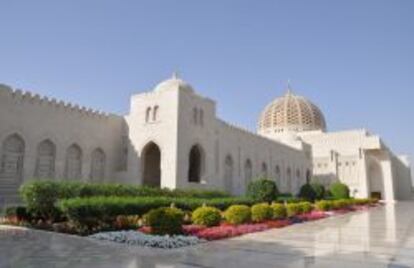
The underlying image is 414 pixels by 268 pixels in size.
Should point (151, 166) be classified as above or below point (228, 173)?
above

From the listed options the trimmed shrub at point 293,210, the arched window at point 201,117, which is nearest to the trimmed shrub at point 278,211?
the trimmed shrub at point 293,210

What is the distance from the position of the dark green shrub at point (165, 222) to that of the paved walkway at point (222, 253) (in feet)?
4.24

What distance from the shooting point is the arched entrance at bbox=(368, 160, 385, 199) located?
169 feet

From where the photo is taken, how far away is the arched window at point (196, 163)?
25391mm

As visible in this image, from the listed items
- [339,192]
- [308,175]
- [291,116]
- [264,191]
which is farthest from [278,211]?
[291,116]

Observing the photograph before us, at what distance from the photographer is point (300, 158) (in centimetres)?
4650

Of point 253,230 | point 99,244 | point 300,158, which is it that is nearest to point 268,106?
point 300,158

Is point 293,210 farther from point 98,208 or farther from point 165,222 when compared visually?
point 98,208

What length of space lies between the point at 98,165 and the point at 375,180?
138ft

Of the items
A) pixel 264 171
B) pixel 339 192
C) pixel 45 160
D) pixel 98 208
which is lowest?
pixel 98 208

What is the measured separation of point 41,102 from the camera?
20.2m

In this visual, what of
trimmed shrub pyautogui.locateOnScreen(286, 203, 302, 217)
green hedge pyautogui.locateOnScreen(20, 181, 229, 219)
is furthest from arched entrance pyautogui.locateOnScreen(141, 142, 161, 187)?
trimmed shrub pyautogui.locateOnScreen(286, 203, 302, 217)

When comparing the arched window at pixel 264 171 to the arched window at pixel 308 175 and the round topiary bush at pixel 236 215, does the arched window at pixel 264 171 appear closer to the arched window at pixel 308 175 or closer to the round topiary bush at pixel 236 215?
the arched window at pixel 308 175

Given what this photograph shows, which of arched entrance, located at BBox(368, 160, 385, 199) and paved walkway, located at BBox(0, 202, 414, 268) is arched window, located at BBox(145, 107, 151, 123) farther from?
arched entrance, located at BBox(368, 160, 385, 199)
